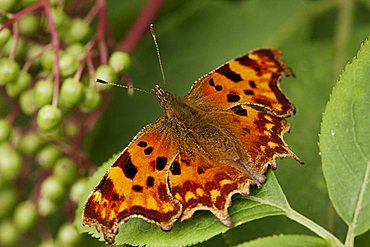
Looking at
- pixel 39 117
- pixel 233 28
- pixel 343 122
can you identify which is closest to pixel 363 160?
pixel 343 122

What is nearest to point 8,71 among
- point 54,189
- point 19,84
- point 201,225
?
point 19,84

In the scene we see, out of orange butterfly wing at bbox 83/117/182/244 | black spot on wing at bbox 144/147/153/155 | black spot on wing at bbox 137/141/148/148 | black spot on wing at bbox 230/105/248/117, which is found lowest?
orange butterfly wing at bbox 83/117/182/244

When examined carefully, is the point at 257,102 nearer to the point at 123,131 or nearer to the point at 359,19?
the point at 123,131

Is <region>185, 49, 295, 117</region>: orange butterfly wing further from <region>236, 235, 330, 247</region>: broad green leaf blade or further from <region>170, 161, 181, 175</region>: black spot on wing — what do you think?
<region>236, 235, 330, 247</region>: broad green leaf blade

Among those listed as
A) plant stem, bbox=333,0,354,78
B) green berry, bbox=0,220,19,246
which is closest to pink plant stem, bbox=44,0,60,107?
green berry, bbox=0,220,19,246

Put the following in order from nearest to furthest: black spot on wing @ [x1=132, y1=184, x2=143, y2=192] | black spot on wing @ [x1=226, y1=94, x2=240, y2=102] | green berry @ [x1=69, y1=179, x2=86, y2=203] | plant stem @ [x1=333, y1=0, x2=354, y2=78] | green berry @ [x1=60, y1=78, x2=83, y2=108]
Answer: black spot on wing @ [x1=132, y1=184, x2=143, y2=192]
black spot on wing @ [x1=226, y1=94, x2=240, y2=102]
green berry @ [x1=60, y1=78, x2=83, y2=108]
green berry @ [x1=69, y1=179, x2=86, y2=203]
plant stem @ [x1=333, y1=0, x2=354, y2=78]

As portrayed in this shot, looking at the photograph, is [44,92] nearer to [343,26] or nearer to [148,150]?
[148,150]
